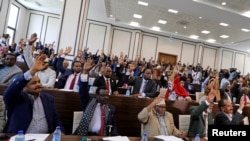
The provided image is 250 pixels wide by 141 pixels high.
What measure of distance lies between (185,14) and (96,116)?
8.80 metres

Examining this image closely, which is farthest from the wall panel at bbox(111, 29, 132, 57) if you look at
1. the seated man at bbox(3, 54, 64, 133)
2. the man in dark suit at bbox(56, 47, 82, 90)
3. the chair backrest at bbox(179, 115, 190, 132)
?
the seated man at bbox(3, 54, 64, 133)

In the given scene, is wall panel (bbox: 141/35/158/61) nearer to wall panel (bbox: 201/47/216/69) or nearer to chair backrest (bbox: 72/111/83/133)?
wall panel (bbox: 201/47/216/69)

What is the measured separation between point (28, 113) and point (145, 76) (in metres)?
3.21

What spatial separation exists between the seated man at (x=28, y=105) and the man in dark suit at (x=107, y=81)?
1.88 meters

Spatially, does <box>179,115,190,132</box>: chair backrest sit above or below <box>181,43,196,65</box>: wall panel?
below

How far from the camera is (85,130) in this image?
2.68m

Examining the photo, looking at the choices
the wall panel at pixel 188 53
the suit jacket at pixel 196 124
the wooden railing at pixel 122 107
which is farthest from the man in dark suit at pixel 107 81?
the wall panel at pixel 188 53

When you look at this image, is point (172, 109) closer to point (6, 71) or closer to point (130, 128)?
point (130, 128)

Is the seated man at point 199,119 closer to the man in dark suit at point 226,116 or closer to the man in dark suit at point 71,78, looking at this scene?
the man in dark suit at point 226,116

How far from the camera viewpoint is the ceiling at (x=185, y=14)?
877 cm

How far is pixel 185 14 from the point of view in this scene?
10.4 metres

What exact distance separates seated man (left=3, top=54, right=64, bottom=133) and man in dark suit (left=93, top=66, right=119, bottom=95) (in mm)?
1882

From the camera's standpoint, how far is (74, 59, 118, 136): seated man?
8.87 feet

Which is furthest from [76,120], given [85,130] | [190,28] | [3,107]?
[190,28]
